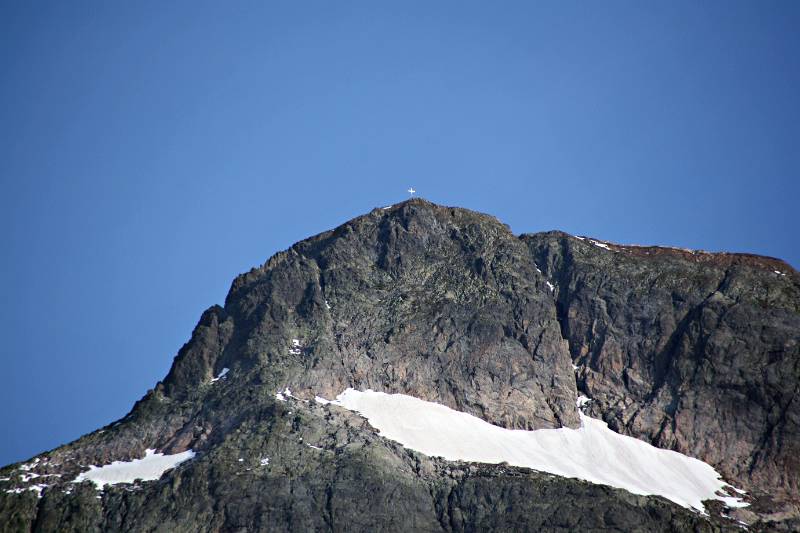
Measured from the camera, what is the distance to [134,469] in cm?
19625

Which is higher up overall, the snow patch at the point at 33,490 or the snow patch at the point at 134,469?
the snow patch at the point at 134,469

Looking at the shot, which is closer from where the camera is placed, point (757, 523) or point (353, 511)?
point (353, 511)

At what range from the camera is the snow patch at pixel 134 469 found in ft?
635

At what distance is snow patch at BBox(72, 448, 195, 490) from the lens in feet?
635

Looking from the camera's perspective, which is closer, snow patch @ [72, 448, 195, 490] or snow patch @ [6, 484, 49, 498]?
snow patch @ [6, 484, 49, 498]

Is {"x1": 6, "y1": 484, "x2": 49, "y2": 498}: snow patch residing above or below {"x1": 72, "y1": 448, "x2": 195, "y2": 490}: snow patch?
below

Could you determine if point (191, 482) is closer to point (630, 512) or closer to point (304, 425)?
point (304, 425)

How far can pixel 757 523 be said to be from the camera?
19862 centimetres

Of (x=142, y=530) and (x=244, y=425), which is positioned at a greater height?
(x=244, y=425)

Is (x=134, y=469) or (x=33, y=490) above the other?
(x=134, y=469)

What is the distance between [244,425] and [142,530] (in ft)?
65.9

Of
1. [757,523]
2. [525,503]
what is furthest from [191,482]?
[757,523]

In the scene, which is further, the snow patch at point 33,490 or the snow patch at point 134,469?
the snow patch at point 134,469

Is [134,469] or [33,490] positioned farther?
[134,469]
